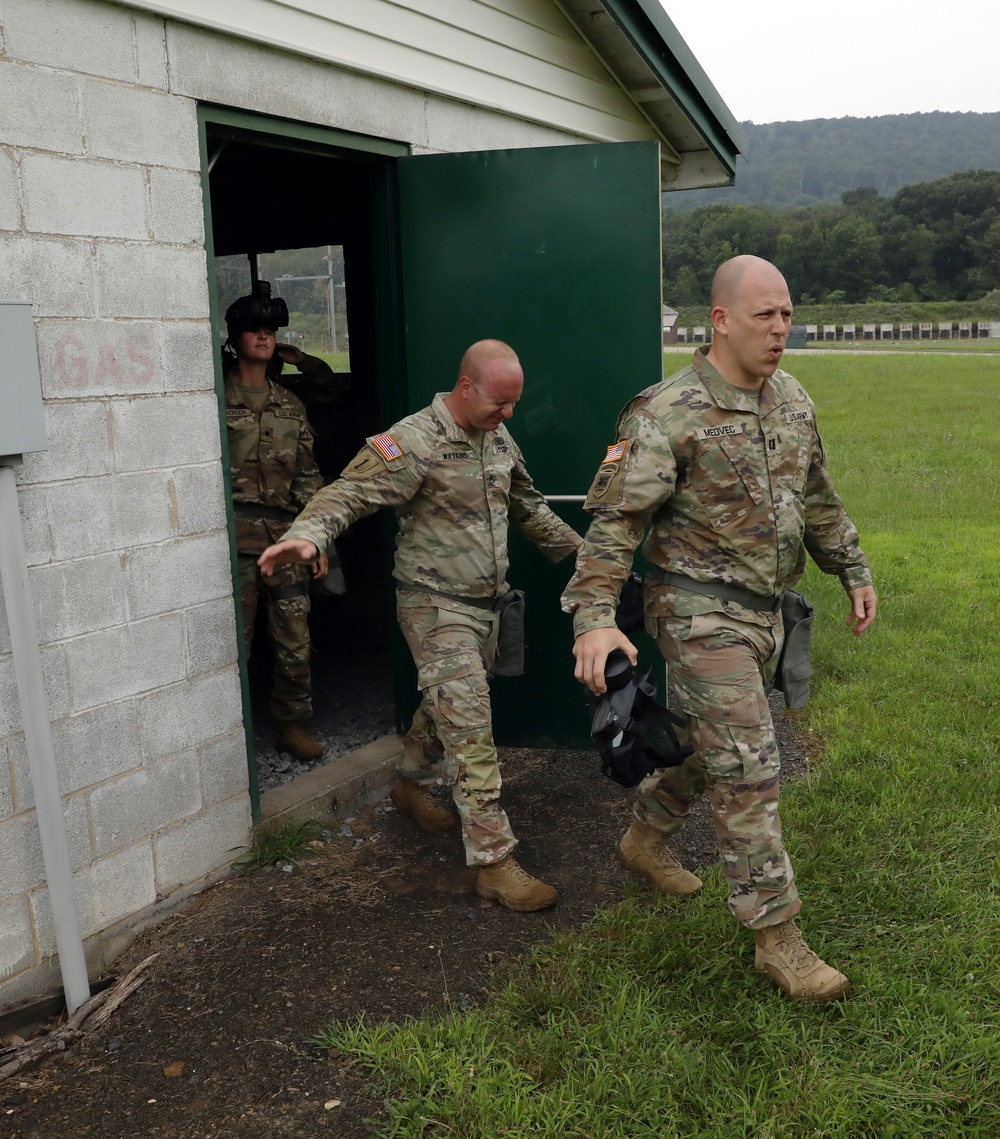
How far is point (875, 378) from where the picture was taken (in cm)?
2833

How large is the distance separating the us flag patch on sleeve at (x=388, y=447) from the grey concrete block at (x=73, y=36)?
1458 mm

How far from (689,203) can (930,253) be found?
52.9 meters

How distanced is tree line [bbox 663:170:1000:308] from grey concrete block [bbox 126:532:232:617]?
75597 millimetres

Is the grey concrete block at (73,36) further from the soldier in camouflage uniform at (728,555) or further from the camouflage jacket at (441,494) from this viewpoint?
the soldier in camouflage uniform at (728,555)

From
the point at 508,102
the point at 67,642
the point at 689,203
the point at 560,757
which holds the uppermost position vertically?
the point at 689,203

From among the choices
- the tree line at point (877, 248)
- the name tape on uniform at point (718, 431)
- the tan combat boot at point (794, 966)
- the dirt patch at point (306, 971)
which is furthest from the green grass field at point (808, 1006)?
the tree line at point (877, 248)

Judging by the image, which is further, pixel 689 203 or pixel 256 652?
pixel 689 203

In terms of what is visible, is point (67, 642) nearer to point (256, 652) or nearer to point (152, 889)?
point (152, 889)

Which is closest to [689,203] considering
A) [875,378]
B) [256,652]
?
[875,378]

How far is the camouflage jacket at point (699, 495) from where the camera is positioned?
11.0ft

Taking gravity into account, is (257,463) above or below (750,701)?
above

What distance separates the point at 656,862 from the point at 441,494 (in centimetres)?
161

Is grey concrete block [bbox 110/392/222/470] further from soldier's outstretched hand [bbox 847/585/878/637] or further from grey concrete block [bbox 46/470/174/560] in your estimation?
soldier's outstretched hand [bbox 847/585/878/637]

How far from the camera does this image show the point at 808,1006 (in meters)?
3.24
